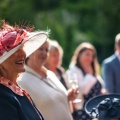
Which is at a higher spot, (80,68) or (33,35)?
(33,35)

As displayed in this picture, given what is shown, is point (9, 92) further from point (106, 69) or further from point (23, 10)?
point (23, 10)

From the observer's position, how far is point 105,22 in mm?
25891

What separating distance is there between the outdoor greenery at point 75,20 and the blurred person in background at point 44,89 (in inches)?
698

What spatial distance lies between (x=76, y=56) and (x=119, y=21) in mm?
17854

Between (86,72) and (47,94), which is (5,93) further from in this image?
(86,72)

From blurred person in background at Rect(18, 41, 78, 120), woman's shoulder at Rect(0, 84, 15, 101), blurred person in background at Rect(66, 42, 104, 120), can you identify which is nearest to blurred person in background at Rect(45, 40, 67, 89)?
blurred person in background at Rect(66, 42, 104, 120)

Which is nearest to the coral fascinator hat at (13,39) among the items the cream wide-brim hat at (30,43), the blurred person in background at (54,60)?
the cream wide-brim hat at (30,43)

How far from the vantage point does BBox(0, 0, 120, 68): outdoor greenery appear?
82.0 feet

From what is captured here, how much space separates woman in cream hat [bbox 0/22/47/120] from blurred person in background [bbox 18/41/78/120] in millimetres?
1075

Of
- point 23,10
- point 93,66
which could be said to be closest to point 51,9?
point 23,10

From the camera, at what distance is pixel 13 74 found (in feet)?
13.0

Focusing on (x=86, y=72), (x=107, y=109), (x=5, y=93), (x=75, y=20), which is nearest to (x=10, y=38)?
(x=5, y=93)

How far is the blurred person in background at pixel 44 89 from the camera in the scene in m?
5.15

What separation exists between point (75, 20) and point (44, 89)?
2269 centimetres
